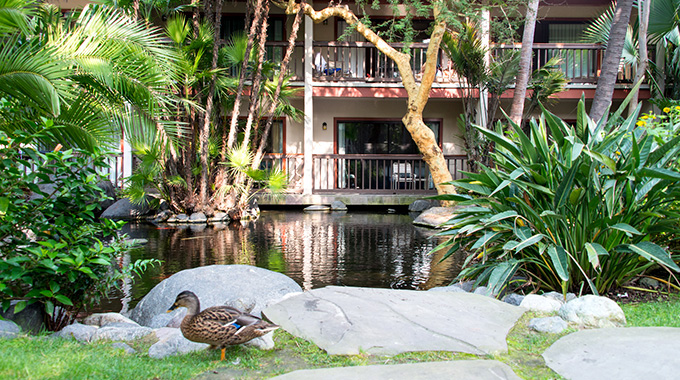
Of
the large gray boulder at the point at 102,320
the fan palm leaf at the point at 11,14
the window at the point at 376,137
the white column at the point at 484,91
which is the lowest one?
the large gray boulder at the point at 102,320

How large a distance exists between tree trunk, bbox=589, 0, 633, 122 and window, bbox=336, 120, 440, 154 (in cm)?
843

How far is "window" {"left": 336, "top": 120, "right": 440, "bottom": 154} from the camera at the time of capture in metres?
16.8

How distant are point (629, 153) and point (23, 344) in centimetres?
460

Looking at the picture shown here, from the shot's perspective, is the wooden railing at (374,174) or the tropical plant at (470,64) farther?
the wooden railing at (374,174)

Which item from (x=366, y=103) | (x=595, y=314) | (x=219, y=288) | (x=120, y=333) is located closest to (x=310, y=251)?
(x=219, y=288)

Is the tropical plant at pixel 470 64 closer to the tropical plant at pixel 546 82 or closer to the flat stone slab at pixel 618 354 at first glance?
the tropical plant at pixel 546 82

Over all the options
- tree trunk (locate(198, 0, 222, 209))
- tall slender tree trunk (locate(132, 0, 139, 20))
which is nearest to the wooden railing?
tree trunk (locate(198, 0, 222, 209))

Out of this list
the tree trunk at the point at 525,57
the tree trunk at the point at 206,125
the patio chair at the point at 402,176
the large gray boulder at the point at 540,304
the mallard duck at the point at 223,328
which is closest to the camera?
the mallard duck at the point at 223,328

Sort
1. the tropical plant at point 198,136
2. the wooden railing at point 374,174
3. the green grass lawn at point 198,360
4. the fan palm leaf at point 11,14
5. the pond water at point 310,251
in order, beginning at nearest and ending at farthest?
the green grass lawn at point 198,360
the fan palm leaf at point 11,14
the pond water at point 310,251
the tropical plant at point 198,136
the wooden railing at point 374,174

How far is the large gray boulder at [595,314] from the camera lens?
3.62m

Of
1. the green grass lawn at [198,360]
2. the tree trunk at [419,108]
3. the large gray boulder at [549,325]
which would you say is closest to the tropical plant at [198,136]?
the tree trunk at [419,108]

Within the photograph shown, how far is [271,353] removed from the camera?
312 cm

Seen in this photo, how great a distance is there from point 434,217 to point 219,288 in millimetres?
7226

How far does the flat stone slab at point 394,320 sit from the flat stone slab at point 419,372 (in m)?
0.27
